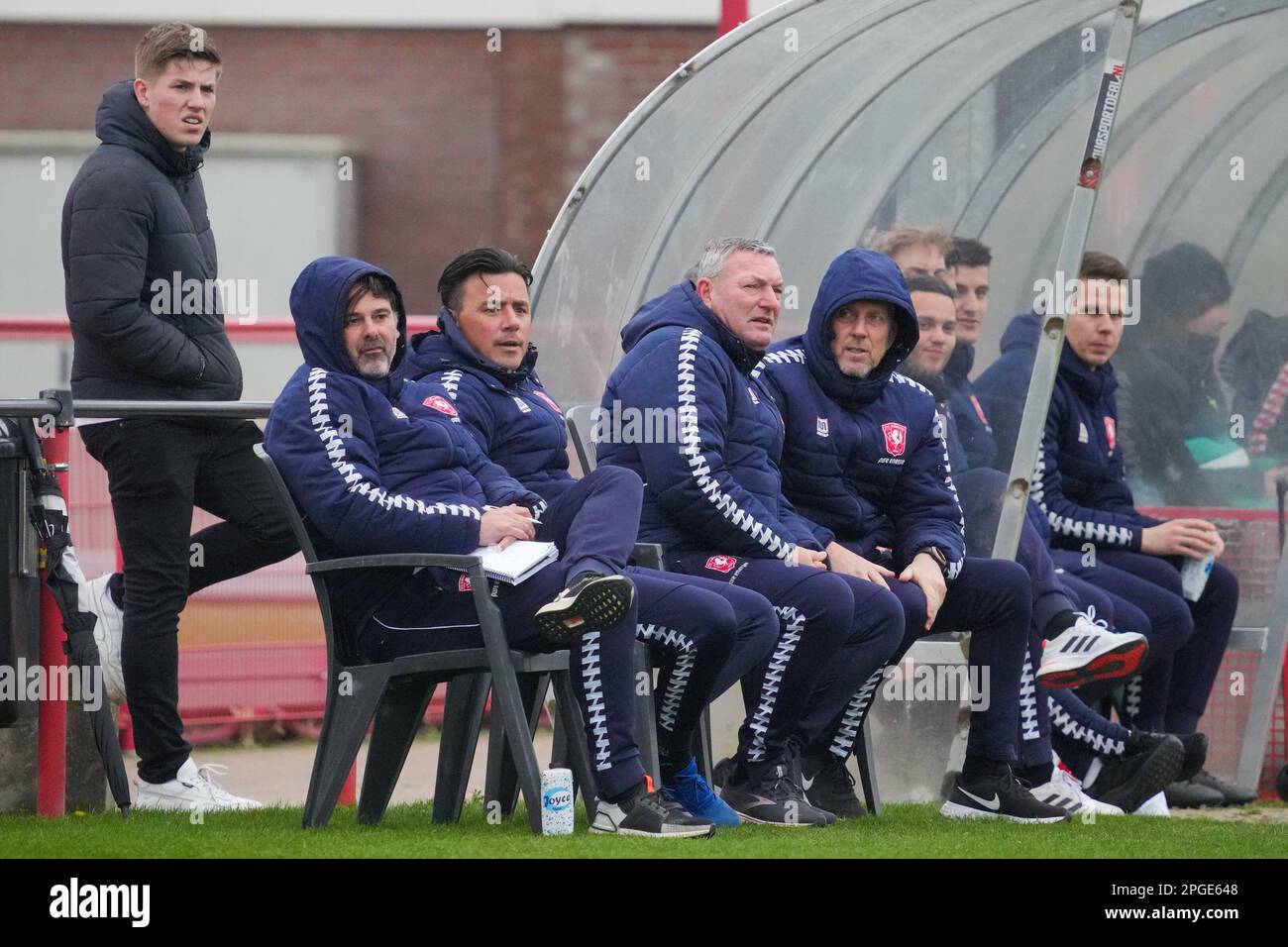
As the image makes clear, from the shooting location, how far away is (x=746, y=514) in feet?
19.4

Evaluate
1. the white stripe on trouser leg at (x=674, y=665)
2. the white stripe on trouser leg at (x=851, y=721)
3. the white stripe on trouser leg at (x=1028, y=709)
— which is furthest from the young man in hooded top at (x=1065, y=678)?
the white stripe on trouser leg at (x=674, y=665)

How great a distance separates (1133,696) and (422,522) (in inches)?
124

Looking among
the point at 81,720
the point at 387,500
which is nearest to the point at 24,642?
the point at 81,720

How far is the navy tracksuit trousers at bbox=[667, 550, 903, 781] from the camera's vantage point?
18.9ft

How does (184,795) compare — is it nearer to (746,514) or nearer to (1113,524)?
(746,514)

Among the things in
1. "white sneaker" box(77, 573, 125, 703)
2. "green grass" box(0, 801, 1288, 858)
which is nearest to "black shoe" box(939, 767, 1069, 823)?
"green grass" box(0, 801, 1288, 858)

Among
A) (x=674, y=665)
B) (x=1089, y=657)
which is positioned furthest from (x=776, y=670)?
(x=1089, y=657)

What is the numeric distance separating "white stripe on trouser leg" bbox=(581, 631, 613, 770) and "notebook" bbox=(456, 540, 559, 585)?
0.22 metres

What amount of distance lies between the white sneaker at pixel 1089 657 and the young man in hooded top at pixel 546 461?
1.09 m

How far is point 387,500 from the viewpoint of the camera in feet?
17.3

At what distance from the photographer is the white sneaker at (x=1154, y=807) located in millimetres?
6841

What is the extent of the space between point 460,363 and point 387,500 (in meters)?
0.88

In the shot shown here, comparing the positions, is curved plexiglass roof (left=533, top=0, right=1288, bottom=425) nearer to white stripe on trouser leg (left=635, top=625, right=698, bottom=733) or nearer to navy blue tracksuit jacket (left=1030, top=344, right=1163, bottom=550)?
navy blue tracksuit jacket (left=1030, top=344, right=1163, bottom=550)

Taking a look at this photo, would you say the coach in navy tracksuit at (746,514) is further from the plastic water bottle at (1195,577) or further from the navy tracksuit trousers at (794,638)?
the plastic water bottle at (1195,577)
